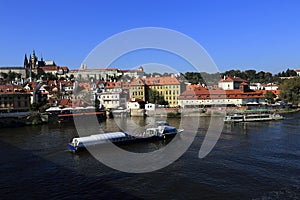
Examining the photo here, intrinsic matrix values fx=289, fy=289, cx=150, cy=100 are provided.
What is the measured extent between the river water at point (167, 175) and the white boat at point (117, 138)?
81cm

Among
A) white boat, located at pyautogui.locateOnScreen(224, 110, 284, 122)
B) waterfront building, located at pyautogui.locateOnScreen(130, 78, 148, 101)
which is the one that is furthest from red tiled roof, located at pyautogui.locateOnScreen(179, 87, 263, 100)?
white boat, located at pyautogui.locateOnScreen(224, 110, 284, 122)

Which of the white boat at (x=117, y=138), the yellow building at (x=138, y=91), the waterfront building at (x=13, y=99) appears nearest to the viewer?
the white boat at (x=117, y=138)

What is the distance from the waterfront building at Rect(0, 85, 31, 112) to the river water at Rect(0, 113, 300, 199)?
21.9m

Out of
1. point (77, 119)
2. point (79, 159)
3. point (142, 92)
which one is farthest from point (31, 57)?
point (79, 159)

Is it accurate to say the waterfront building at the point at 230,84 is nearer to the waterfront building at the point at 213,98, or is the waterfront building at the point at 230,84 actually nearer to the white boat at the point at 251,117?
the waterfront building at the point at 213,98

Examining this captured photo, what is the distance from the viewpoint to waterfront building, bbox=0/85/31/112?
42406 mm

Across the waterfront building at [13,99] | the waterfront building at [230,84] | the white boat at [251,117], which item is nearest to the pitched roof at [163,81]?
the waterfront building at [230,84]

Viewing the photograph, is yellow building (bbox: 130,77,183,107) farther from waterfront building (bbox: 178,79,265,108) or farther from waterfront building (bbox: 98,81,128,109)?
waterfront building (bbox: 178,79,265,108)

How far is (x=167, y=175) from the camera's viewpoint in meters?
15.6

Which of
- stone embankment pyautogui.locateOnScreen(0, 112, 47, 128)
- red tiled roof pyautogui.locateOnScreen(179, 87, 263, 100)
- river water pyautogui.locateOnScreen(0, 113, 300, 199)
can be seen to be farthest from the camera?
red tiled roof pyautogui.locateOnScreen(179, 87, 263, 100)

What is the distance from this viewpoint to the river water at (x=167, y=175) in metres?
13.2

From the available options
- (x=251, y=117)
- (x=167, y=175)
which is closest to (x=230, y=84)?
(x=251, y=117)

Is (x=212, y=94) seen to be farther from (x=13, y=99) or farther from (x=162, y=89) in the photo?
(x=13, y=99)

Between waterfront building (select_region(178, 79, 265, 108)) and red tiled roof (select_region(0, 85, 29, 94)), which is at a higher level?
red tiled roof (select_region(0, 85, 29, 94))
